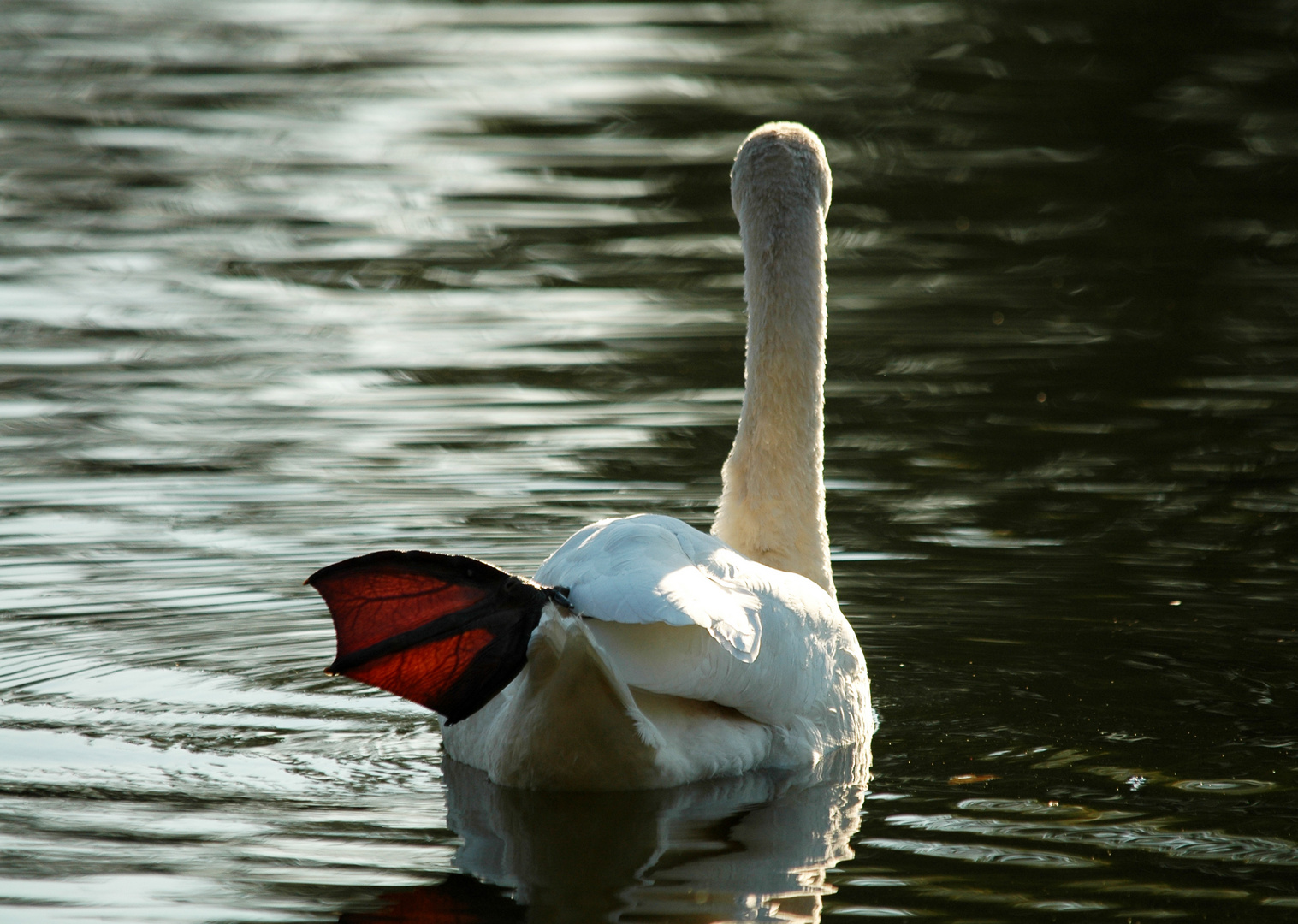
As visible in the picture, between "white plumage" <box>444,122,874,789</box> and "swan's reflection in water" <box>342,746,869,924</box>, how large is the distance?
11cm

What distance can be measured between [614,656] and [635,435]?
5.91 m

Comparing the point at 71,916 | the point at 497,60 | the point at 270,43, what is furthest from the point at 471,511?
the point at 270,43

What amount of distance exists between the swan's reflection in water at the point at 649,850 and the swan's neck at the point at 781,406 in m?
1.14

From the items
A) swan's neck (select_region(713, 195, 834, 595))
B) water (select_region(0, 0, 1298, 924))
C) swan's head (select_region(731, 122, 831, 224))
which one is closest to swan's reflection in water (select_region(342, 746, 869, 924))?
water (select_region(0, 0, 1298, 924))

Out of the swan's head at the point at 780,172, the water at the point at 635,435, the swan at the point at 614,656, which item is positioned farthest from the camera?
the swan's head at the point at 780,172

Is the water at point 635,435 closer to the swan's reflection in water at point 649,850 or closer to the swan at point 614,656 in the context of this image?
the swan's reflection in water at point 649,850

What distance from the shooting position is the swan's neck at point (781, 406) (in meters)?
7.86

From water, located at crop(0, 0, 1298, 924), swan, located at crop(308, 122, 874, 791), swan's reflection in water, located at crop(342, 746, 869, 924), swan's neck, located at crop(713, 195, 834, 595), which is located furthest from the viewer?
swan's neck, located at crop(713, 195, 834, 595)

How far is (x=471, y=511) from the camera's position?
34.5 feet

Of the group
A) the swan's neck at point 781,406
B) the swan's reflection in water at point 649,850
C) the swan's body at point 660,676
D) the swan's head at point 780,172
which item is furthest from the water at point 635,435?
the swan's head at point 780,172

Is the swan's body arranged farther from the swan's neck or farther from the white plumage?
the swan's neck

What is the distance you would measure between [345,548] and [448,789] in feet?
10.6

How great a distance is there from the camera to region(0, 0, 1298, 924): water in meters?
6.15

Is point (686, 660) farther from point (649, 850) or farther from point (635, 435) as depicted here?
point (635, 435)
